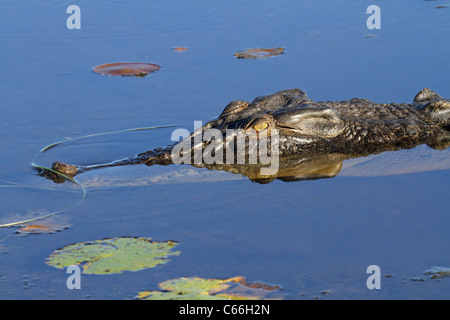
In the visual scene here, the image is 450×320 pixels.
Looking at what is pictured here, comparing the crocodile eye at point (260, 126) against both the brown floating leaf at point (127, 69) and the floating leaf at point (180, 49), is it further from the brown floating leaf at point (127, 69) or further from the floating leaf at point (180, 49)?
the floating leaf at point (180, 49)

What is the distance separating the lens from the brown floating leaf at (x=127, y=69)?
382 inches

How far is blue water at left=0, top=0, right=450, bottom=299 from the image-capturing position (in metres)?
4.92

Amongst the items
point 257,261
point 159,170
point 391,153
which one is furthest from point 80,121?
point 257,261

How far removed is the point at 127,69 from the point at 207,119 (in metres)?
2.11

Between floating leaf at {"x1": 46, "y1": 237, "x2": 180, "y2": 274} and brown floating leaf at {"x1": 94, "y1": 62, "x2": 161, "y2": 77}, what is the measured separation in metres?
4.61

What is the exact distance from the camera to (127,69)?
975 cm

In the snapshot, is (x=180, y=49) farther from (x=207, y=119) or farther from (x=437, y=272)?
(x=437, y=272)

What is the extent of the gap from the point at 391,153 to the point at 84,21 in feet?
21.2

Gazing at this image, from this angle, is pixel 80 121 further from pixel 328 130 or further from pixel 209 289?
pixel 209 289

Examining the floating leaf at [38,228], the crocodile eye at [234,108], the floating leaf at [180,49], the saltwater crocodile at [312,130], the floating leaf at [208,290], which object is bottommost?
the floating leaf at [208,290]

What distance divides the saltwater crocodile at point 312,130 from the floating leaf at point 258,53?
113 inches

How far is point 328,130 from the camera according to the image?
691 centimetres

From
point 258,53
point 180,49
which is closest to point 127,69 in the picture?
point 180,49

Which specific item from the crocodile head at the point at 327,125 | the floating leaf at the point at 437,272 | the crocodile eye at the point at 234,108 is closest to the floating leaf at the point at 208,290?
the floating leaf at the point at 437,272
